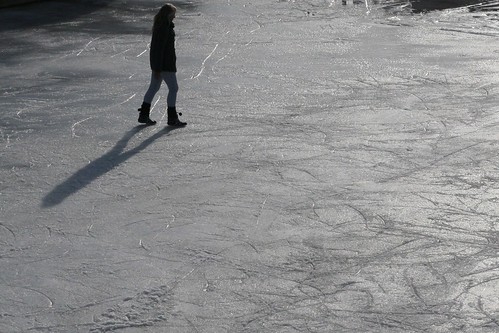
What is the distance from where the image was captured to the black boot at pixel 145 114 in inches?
487

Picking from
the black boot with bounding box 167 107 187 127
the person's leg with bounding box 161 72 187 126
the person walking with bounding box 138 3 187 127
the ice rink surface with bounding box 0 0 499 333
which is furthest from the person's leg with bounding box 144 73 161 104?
the ice rink surface with bounding box 0 0 499 333

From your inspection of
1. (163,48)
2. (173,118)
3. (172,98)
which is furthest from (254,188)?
(163,48)

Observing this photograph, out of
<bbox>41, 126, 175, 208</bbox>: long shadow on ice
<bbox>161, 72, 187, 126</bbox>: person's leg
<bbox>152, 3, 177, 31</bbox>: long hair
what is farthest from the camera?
<bbox>161, 72, 187, 126</bbox>: person's leg

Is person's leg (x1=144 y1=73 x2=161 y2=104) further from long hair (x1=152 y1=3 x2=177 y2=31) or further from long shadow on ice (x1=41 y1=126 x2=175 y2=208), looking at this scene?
long hair (x1=152 y1=3 x2=177 y2=31)

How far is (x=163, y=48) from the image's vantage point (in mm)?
12078

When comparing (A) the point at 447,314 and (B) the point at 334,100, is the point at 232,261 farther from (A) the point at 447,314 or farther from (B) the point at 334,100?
(B) the point at 334,100

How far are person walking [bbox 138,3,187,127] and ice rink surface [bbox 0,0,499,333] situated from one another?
0.36 metres

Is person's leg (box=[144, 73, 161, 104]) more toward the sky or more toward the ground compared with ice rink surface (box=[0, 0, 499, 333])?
more toward the sky

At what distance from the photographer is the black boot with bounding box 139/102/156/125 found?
40.5 feet

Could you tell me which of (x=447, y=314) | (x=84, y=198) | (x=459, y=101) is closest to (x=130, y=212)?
(x=84, y=198)

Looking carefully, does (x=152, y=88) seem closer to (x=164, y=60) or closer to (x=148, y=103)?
(x=148, y=103)

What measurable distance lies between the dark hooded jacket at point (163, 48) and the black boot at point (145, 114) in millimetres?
455

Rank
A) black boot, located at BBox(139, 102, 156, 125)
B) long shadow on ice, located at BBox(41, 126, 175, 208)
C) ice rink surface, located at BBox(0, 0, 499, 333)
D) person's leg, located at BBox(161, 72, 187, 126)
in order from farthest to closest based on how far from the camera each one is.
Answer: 1. black boot, located at BBox(139, 102, 156, 125)
2. person's leg, located at BBox(161, 72, 187, 126)
3. long shadow on ice, located at BBox(41, 126, 175, 208)
4. ice rink surface, located at BBox(0, 0, 499, 333)

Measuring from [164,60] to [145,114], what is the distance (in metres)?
0.72
